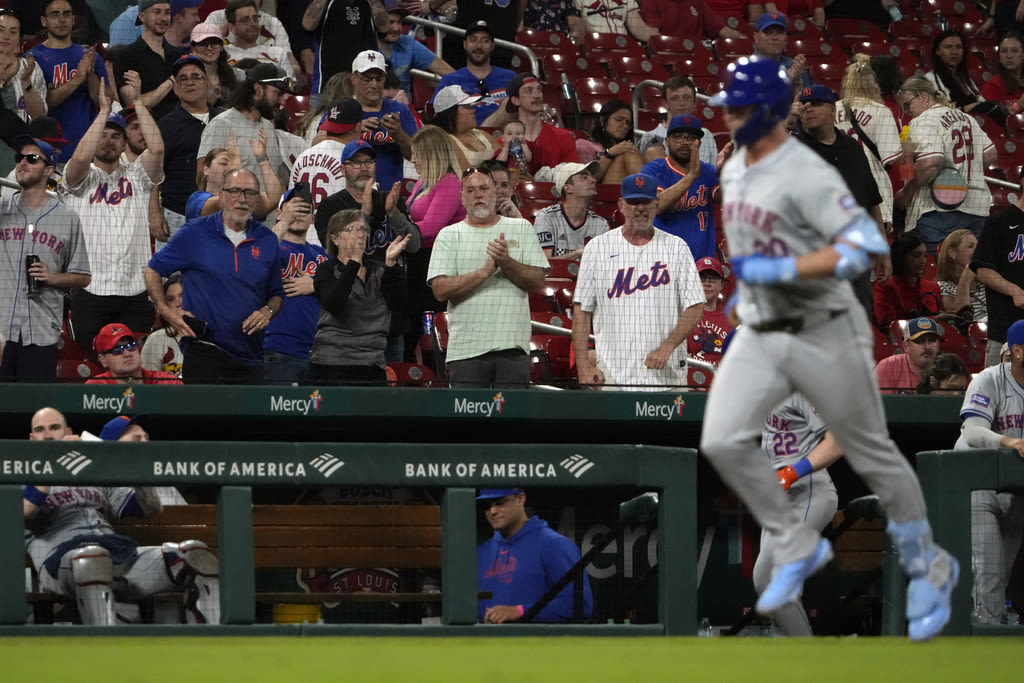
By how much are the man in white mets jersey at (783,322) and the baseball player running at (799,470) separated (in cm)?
203

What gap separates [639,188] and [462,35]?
501 centimetres

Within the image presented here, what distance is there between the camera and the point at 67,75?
415 inches

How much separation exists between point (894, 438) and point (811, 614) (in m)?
1.31

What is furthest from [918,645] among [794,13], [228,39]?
[794,13]

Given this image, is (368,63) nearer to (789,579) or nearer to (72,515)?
(72,515)

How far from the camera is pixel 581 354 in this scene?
8.38 metres

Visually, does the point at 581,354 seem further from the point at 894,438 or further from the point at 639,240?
the point at 894,438

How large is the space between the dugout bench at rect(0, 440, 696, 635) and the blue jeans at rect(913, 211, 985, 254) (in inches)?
190

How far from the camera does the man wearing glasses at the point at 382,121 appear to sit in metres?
9.70

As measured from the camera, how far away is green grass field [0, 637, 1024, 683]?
14.6ft

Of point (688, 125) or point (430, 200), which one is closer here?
point (430, 200)

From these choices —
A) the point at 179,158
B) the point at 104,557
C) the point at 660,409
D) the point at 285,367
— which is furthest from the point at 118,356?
the point at 660,409

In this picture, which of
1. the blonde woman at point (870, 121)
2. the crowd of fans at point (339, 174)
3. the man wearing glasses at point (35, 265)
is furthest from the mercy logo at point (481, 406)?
the blonde woman at point (870, 121)

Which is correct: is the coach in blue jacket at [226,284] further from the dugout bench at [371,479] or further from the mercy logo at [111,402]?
the dugout bench at [371,479]
